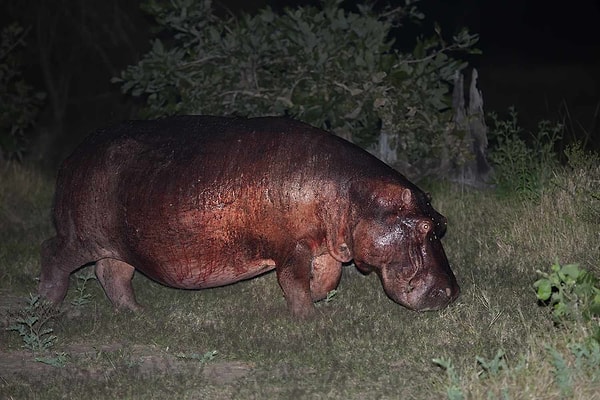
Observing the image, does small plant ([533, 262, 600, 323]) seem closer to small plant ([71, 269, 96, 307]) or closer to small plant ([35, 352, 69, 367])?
small plant ([35, 352, 69, 367])

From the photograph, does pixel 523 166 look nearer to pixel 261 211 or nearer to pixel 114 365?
pixel 261 211

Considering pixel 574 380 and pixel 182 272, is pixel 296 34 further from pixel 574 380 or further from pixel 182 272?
pixel 574 380

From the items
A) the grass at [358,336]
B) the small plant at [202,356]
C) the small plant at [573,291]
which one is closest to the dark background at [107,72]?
the grass at [358,336]

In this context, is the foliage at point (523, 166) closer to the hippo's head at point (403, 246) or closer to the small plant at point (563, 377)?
the hippo's head at point (403, 246)

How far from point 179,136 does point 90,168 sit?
0.74m

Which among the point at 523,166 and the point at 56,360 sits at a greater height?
the point at 56,360

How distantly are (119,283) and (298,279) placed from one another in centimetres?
169

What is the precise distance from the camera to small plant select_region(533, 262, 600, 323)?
18.2 ft

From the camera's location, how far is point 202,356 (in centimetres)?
664

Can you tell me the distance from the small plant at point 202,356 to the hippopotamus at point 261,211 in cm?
73

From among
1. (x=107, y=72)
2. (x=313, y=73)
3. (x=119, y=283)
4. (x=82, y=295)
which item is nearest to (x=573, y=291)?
(x=119, y=283)

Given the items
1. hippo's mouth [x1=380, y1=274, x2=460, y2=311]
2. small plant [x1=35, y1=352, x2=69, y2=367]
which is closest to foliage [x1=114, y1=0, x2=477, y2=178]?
hippo's mouth [x1=380, y1=274, x2=460, y2=311]

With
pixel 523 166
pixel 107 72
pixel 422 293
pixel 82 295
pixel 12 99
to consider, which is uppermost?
pixel 82 295

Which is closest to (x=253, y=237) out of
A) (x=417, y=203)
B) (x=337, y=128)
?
(x=417, y=203)
